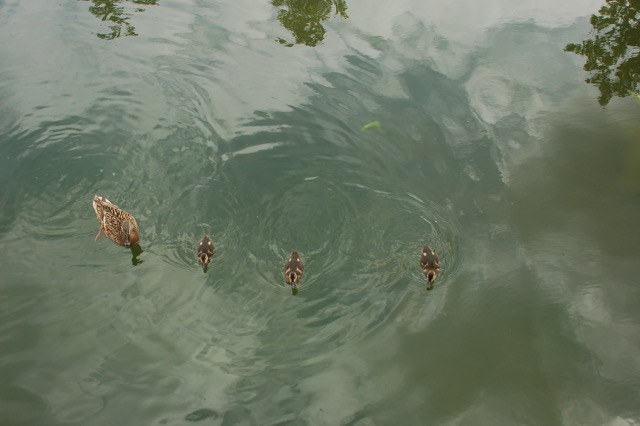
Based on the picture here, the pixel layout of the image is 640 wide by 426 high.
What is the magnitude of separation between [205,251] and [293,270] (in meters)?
0.79

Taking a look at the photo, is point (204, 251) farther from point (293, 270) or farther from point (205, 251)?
point (293, 270)

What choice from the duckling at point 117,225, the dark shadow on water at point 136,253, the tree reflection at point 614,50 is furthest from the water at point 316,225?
the tree reflection at point 614,50

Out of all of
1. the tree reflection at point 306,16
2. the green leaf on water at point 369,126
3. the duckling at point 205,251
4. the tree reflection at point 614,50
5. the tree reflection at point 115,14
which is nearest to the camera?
the duckling at point 205,251

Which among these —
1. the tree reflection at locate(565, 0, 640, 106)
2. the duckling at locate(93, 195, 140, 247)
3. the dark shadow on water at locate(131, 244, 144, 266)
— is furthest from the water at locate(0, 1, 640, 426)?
the tree reflection at locate(565, 0, 640, 106)

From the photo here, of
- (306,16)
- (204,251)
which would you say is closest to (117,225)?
(204,251)

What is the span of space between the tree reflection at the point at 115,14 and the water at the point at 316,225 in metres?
0.18

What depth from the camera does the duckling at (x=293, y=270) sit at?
14.1 ft

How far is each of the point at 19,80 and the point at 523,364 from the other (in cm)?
635

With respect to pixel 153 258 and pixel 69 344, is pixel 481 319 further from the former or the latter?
pixel 69 344

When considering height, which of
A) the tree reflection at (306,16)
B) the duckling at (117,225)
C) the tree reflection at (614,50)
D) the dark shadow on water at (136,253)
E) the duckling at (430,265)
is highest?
the tree reflection at (614,50)

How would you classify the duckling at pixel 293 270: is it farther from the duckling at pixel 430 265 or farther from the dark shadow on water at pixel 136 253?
the dark shadow on water at pixel 136 253

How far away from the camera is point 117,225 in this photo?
4.61 meters

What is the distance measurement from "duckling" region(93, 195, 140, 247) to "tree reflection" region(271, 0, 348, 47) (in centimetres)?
357

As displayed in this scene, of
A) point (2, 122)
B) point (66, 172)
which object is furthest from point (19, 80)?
point (66, 172)
